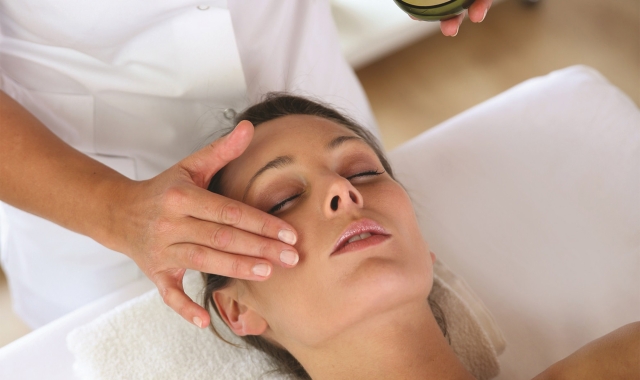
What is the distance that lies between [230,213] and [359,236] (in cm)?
21

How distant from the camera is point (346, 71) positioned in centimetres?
141

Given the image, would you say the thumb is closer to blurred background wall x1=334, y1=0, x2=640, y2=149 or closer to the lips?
the lips

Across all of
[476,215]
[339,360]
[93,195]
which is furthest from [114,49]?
[476,215]

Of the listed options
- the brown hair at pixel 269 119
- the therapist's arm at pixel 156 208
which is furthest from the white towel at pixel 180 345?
the therapist's arm at pixel 156 208

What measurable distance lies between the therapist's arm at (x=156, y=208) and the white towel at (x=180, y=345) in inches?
11.0

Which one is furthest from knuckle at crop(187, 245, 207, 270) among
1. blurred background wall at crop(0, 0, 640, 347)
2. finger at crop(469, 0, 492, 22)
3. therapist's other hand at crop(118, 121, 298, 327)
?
blurred background wall at crop(0, 0, 640, 347)

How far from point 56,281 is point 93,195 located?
0.42 meters

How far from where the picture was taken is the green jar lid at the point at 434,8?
0.90 metres

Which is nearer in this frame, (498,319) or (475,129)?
(498,319)

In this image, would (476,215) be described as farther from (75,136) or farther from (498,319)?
→ (75,136)

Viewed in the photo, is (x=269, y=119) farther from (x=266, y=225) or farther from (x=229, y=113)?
(x=266, y=225)

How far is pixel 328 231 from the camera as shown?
2.80 ft

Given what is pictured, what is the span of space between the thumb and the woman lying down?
0.01 metres

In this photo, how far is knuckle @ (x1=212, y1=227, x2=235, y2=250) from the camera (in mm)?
800
